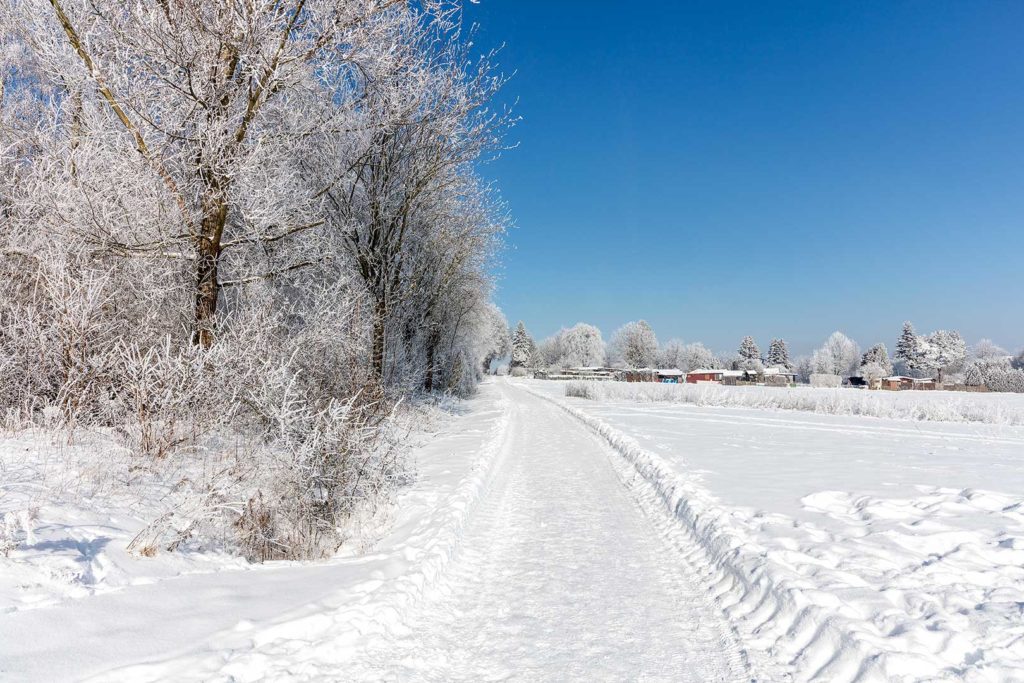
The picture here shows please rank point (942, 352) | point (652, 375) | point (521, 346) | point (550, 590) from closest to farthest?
point (550, 590) → point (652, 375) → point (942, 352) → point (521, 346)

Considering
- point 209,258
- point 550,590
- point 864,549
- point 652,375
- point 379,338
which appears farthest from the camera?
point 652,375

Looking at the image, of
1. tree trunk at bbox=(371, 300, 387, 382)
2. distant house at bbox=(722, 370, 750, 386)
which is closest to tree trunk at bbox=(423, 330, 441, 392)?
tree trunk at bbox=(371, 300, 387, 382)

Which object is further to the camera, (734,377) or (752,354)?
(752,354)

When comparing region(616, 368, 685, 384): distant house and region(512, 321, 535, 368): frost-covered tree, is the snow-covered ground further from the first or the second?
region(512, 321, 535, 368): frost-covered tree

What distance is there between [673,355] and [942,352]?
55.6m

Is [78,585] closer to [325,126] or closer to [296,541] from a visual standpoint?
[296,541]

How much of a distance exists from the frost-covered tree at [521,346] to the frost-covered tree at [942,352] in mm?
75772

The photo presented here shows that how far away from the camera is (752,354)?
12912 cm

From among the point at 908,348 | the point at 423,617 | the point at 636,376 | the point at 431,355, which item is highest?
the point at 908,348

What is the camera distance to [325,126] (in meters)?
10.0

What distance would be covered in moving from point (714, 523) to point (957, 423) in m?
22.6

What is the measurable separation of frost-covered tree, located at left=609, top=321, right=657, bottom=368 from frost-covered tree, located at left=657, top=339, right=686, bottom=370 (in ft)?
63.4

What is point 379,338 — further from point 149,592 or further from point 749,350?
point 749,350

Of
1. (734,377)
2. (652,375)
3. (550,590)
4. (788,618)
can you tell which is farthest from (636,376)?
(788,618)
